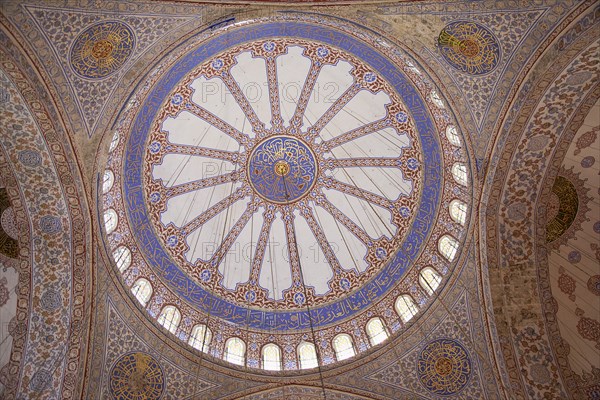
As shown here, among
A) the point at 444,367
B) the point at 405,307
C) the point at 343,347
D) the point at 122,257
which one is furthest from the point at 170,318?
the point at 444,367

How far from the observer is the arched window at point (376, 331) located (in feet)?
33.8

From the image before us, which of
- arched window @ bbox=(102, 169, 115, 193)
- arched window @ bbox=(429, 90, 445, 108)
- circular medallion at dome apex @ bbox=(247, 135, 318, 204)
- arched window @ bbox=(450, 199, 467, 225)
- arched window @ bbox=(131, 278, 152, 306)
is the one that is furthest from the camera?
circular medallion at dome apex @ bbox=(247, 135, 318, 204)

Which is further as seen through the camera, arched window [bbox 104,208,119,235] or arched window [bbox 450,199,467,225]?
arched window [bbox 450,199,467,225]

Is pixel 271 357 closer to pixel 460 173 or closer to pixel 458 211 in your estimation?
pixel 458 211

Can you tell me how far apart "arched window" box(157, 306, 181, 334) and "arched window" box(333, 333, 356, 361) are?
285 cm

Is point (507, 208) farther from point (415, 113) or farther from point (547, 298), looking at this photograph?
point (415, 113)

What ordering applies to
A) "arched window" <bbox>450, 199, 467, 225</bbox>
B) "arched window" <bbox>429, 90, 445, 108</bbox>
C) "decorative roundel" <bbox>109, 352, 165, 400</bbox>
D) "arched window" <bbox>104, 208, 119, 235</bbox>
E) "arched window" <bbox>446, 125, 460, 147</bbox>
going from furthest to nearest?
"arched window" <bbox>450, 199, 467, 225</bbox>
"arched window" <bbox>104, 208, 119, 235</bbox>
"arched window" <bbox>446, 125, 460, 147</bbox>
"decorative roundel" <bbox>109, 352, 165, 400</bbox>
"arched window" <bbox>429, 90, 445, 108</bbox>

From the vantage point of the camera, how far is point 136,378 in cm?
941

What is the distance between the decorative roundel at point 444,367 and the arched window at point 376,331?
819 millimetres

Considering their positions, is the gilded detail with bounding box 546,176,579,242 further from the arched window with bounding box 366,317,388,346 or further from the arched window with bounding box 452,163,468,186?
the arched window with bounding box 366,317,388,346

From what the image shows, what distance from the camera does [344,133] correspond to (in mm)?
11453

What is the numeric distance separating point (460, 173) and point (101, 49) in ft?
19.3

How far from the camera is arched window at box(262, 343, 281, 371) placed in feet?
33.8

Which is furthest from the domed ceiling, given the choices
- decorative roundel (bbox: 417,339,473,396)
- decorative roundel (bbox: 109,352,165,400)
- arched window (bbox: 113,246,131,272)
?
decorative roundel (bbox: 109,352,165,400)
